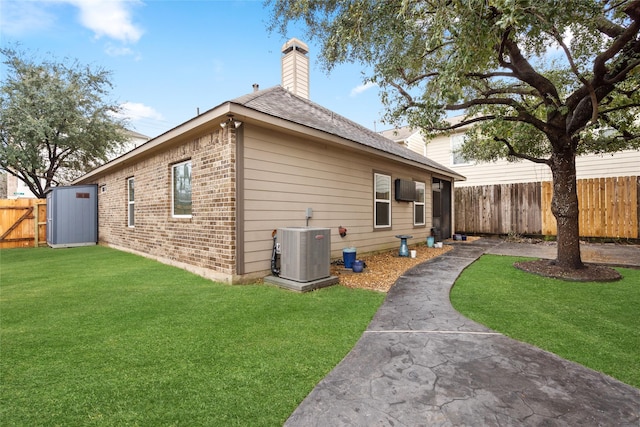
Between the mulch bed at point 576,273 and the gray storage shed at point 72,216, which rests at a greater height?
the gray storage shed at point 72,216

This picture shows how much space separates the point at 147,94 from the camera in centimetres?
1416

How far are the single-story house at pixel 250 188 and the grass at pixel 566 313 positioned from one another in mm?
3086

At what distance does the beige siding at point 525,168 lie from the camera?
37.0ft

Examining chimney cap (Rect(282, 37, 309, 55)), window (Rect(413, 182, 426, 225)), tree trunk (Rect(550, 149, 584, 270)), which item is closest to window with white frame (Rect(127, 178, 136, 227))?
chimney cap (Rect(282, 37, 309, 55))

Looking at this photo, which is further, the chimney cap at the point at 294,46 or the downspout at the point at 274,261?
the chimney cap at the point at 294,46

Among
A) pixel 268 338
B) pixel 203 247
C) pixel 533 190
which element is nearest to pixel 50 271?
pixel 203 247

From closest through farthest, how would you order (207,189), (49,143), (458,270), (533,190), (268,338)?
(268,338), (207,189), (458,270), (533,190), (49,143)

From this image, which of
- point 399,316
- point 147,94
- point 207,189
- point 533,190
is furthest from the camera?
point 147,94

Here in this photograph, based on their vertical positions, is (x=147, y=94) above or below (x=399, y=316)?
above

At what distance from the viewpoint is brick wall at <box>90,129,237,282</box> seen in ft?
15.9

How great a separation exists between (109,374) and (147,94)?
15388 millimetres

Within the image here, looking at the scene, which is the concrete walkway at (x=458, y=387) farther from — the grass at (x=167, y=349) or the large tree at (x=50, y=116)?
the large tree at (x=50, y=116)

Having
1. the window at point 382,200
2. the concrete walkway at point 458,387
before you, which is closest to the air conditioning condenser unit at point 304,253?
the concrete walkway at point 458,387

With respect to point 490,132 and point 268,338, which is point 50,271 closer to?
point 268,338
